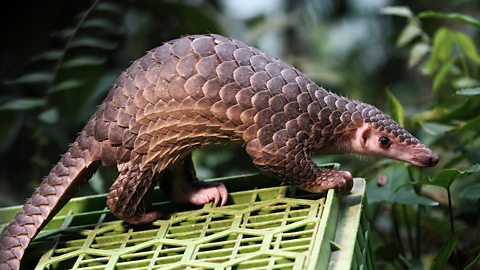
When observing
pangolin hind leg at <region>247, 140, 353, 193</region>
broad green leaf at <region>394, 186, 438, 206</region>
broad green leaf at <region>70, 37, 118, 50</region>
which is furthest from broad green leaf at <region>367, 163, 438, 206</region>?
broad green leaf at <region>70, 37, 118, 50</region>

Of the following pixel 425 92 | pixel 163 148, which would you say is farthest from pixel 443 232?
pixel 425 92

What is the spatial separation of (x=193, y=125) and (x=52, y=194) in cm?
46

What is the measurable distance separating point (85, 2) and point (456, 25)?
10.1 feet

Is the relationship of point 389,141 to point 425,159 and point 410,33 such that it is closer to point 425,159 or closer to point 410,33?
point 425,159

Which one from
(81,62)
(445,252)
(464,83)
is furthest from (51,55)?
(445,252)

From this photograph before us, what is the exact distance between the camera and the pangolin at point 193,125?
211 cm

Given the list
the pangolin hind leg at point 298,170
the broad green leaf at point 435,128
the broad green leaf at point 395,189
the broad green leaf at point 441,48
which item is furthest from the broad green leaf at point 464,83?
the pangolin hind leg at point 298,170

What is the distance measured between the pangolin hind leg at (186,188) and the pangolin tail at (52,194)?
24 cm

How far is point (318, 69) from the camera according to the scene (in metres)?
4.57

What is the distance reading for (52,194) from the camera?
2219 mm

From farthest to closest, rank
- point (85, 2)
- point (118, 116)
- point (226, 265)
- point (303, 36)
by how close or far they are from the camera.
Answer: point (303, 36), point (85, 2), point (118, 116), point (226, 265)

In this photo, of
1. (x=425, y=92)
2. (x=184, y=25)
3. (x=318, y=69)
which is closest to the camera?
(x=184, y=25)

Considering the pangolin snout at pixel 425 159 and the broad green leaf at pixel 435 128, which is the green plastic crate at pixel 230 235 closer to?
the pangolin snout at pixel 425 159

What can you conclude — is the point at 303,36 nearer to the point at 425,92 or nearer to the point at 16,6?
the point at 425,92
